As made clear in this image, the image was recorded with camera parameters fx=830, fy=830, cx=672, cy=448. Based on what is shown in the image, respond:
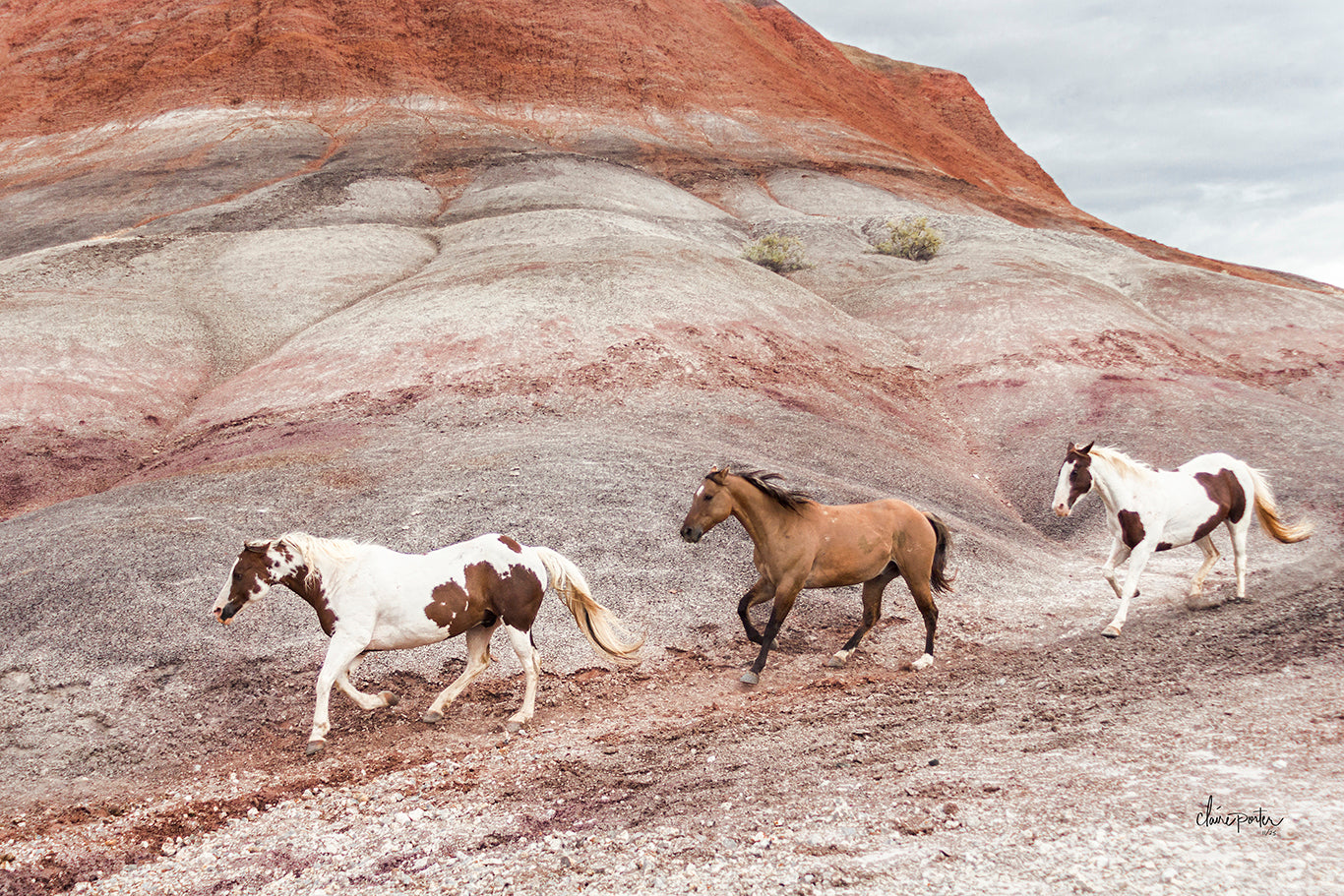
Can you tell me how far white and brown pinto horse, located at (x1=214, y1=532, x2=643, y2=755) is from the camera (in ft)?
27.1

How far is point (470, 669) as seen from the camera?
359 inches

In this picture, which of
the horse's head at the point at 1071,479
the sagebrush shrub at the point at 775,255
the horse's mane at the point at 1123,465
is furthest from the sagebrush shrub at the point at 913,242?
the horse's head at the point at 1071,479

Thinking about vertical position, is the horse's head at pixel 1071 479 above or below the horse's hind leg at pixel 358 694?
above

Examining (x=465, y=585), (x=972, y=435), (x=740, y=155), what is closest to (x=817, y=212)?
(x=740, y=155)

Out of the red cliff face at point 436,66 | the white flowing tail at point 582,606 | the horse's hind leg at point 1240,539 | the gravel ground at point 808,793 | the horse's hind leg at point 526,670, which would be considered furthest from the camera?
the red cliff face at point 436,66

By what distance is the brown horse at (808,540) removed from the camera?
9.67m

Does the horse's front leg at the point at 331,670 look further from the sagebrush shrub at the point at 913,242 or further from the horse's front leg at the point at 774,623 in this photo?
the sagebrush shrub at the point at 913,242

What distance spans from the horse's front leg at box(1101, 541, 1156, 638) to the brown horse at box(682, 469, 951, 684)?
7.47 ft

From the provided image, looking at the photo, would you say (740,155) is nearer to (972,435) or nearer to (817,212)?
(817,212)

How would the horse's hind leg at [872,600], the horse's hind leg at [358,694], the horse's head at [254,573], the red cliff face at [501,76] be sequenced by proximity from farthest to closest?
the red cliff face at [501,76], the horse's hind leg at [872,600], the horse's hind leg at [358,694], the horse's head at [254,573]

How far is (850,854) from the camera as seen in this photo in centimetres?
543

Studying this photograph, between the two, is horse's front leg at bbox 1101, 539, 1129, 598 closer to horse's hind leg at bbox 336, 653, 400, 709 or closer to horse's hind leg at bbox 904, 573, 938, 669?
horse's hind leg at bbox 904, 573, 938, 669

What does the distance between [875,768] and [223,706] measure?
725 cm

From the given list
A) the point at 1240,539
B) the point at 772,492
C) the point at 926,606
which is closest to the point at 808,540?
the point at 772,492
